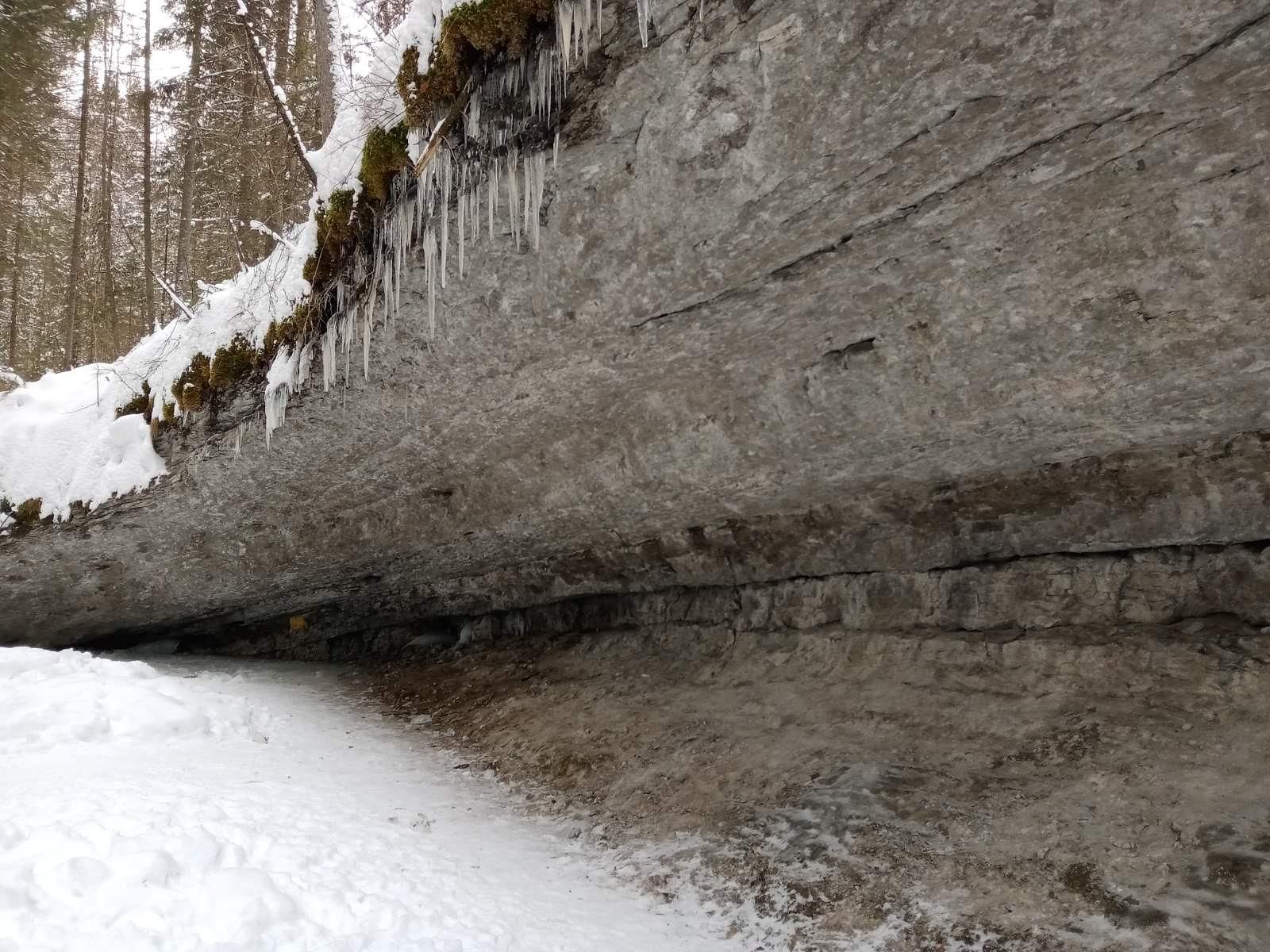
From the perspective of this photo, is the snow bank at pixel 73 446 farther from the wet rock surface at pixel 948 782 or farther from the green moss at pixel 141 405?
the wet rock surface at pixel 948 782

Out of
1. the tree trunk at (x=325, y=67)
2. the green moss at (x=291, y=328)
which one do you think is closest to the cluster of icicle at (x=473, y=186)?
the green moss at (x=291, y=328)

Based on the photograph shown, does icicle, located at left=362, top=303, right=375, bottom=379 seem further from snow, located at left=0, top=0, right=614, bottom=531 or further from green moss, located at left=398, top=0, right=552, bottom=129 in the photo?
green moss, located at left=398, top=0, right=552, bottom=129

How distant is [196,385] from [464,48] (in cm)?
501

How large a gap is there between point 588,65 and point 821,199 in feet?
5.53

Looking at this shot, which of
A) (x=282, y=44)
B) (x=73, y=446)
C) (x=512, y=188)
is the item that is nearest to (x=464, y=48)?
(x=512, y=188)

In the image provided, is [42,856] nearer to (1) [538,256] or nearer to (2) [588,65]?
(1) [538,256]

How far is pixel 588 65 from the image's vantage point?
465cm

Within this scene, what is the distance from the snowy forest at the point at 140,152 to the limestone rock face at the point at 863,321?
14.6 ft

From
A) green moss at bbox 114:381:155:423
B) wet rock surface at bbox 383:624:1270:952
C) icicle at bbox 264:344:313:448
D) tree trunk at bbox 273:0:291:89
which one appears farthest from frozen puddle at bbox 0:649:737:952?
tree trunk at bbox 273:0:291:89

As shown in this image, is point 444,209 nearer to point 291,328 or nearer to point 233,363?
point 291,328

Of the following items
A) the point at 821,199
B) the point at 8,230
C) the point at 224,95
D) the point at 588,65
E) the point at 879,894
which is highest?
the point at 224,95

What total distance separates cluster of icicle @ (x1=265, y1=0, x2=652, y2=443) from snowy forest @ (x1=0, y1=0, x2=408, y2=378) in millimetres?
3368

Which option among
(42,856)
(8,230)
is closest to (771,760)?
(42,856)

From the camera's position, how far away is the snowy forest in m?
11.8
